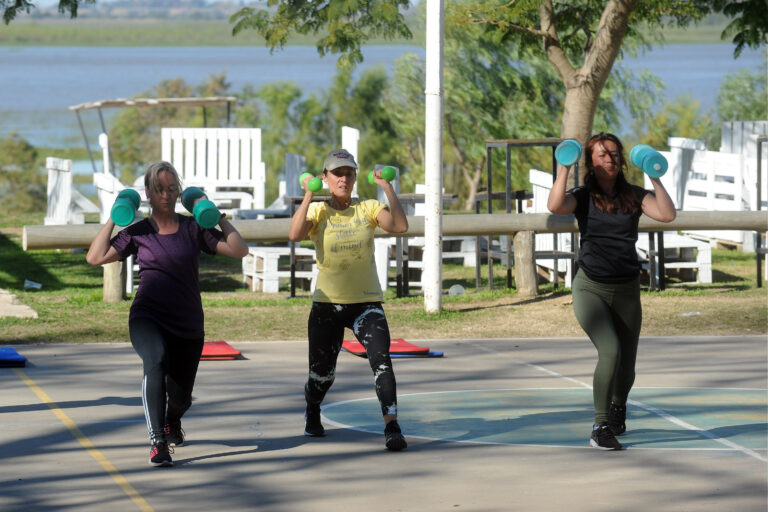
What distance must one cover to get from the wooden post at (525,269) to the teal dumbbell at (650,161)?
20.6ft

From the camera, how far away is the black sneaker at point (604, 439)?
7871 millimetres

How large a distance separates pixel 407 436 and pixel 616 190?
1.92 m

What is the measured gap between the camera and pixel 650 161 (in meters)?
8.30

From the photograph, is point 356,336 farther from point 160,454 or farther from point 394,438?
point 160,454

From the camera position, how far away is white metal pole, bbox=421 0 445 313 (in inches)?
537

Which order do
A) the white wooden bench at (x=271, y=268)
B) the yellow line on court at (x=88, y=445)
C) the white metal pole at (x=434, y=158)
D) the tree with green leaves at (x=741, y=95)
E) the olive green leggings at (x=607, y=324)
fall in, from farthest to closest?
the tree with green leaves at (x=741, y=95)
the white wooden bench at (x=271, y=268)
the white metal pole at (x=434, y=158)
the olive green leggings at (x=607, y=324)
the yellow line on court at (x=88, y=445)

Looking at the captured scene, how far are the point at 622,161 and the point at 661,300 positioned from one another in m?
7.01

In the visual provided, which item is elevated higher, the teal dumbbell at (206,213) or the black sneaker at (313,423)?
the teal dumbbell at (206,213)

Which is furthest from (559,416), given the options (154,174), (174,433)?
(154,174)

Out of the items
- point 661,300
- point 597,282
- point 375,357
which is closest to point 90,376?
point 375,357

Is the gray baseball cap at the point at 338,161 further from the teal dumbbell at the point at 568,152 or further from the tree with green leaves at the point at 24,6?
the tree with green leaves at the point at 24,6

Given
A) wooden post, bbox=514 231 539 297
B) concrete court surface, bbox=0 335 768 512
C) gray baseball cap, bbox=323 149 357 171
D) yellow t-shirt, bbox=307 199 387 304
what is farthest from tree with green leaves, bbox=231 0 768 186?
yellow t-shirt, bbox=307 199 387 304

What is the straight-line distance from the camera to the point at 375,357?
7949 mm

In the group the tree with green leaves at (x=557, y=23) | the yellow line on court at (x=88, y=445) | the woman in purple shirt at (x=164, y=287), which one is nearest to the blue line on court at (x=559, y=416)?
the woman in purple shirt at (x=164, y=287)
